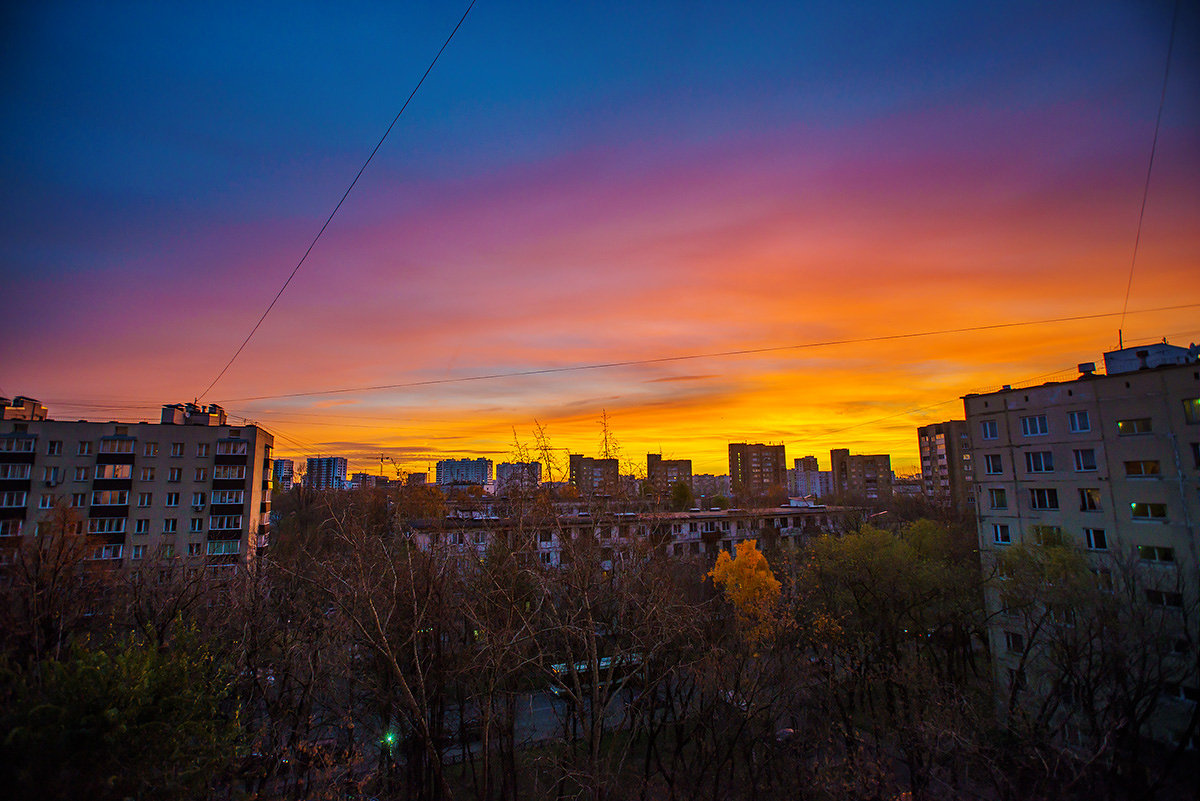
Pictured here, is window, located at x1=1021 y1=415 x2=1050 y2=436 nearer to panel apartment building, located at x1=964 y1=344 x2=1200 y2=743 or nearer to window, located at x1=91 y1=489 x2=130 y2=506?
panel apartment building, located at x1=964 y1=344 x2=1200 y2=743

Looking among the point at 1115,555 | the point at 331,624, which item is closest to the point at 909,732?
the point at 1115,555

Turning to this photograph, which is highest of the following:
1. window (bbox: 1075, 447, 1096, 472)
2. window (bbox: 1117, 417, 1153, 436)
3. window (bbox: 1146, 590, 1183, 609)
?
window (bbox: 1117, 417, 1153, 436)

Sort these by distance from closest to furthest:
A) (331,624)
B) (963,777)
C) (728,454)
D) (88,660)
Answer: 1. (88,660)
2. (963,777)
3. (331,624)
4. (728,454)

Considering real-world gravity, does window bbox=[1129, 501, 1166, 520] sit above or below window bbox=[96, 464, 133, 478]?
below

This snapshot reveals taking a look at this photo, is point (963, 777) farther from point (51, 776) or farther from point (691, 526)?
point (691, 526)

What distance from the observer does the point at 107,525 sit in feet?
99.2

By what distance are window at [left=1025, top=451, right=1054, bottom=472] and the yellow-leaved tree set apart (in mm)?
10510

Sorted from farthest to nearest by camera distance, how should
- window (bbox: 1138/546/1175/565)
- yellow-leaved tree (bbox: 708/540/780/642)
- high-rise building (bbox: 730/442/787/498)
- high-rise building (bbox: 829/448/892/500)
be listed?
high-rise building (bbox: 730/442/787/498), high-rise building (bbox: 829/448/892/500), yellow-leaved tree (bbox: 708/540/780/642), window (bbox: 1138/546/1175/565)

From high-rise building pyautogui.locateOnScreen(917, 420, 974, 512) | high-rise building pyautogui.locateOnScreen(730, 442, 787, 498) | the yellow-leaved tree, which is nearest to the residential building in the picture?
high-rise building pyautogui.locateOnScreen(730, 442, 787, 498)

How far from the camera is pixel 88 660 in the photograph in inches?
289

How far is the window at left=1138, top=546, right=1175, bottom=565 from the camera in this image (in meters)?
12.5

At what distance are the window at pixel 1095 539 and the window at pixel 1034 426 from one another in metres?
3.31

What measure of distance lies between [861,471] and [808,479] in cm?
4085

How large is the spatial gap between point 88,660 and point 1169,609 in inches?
784
